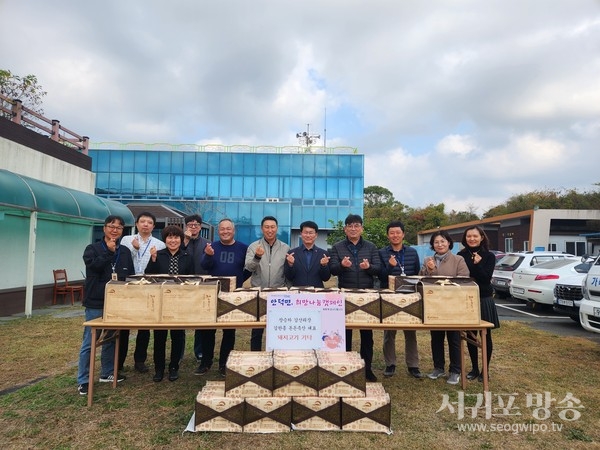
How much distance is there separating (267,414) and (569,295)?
7.56 metres

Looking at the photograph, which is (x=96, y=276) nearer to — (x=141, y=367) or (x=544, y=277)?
(x=141, y=367)

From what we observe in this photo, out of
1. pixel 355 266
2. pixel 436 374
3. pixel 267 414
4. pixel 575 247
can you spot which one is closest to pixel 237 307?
pixel 267 414

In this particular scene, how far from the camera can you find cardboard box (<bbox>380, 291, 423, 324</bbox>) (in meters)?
3.79

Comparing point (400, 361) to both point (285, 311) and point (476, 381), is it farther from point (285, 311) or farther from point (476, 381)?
point (285, 311)

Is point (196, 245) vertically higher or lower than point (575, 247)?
lower

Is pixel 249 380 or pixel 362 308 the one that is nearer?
pixel 249 380

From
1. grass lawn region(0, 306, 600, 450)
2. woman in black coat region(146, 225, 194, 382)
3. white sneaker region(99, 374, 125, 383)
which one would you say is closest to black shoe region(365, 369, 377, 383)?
grass lawn region(0, 306, 600, 450)

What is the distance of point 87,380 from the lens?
13.4 ft

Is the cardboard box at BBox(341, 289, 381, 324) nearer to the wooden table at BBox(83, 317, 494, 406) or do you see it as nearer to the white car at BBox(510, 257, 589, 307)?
the wooden table at BBox(83, 317, 494, 406)

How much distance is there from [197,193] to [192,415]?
33.9m

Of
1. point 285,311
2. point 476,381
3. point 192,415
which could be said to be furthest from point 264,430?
point 476,381

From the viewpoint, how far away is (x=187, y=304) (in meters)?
3.69

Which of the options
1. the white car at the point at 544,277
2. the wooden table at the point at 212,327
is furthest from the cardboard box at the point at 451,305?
the white car at the point at 544,277

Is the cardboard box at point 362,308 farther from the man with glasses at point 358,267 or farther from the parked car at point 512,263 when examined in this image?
the parked car at point 512,263
